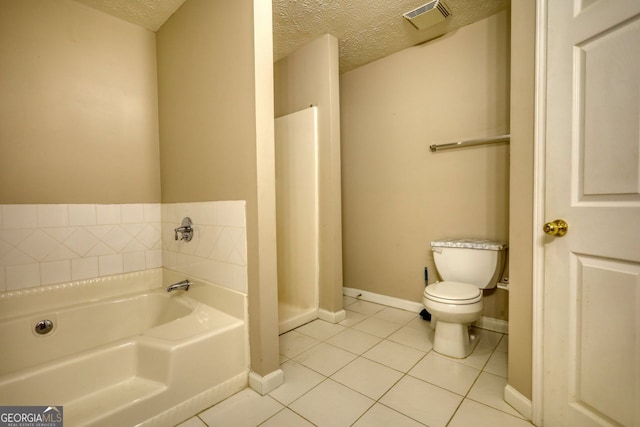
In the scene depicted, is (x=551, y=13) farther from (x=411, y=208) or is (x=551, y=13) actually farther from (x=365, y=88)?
(x=365, y=88)

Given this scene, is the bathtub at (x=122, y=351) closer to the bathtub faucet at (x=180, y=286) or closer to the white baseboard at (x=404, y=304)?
the bathtub faucet at (x=180, y=286)

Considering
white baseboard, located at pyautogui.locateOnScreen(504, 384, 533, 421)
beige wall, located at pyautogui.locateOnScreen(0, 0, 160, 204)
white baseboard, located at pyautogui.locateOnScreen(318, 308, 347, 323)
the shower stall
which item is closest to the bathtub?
beige wall, located at pyautogui.locateOnScreen(0, 0, 160, 204)

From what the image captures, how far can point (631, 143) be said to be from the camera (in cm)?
94

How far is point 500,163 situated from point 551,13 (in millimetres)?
1123

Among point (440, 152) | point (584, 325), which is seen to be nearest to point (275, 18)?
point (440, 152)

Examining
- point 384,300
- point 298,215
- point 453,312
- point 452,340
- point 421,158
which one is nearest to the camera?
point 453,312

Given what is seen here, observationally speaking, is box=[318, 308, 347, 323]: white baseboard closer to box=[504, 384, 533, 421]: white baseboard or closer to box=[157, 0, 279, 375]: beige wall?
box=[157, 0, 279, 375]: beige wall

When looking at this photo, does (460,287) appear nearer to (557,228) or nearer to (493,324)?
(493,324)

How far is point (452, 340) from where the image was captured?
1810 mm

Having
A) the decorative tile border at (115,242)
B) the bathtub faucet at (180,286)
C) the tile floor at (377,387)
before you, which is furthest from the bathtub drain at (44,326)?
the tile floor at (377,387)

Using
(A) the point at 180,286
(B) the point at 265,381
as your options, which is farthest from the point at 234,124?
(B) the point at 265,381

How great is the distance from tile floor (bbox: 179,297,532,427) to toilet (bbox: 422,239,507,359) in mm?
99

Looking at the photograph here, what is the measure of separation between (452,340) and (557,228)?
1.03 metres

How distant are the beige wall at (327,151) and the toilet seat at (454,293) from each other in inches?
33.0
